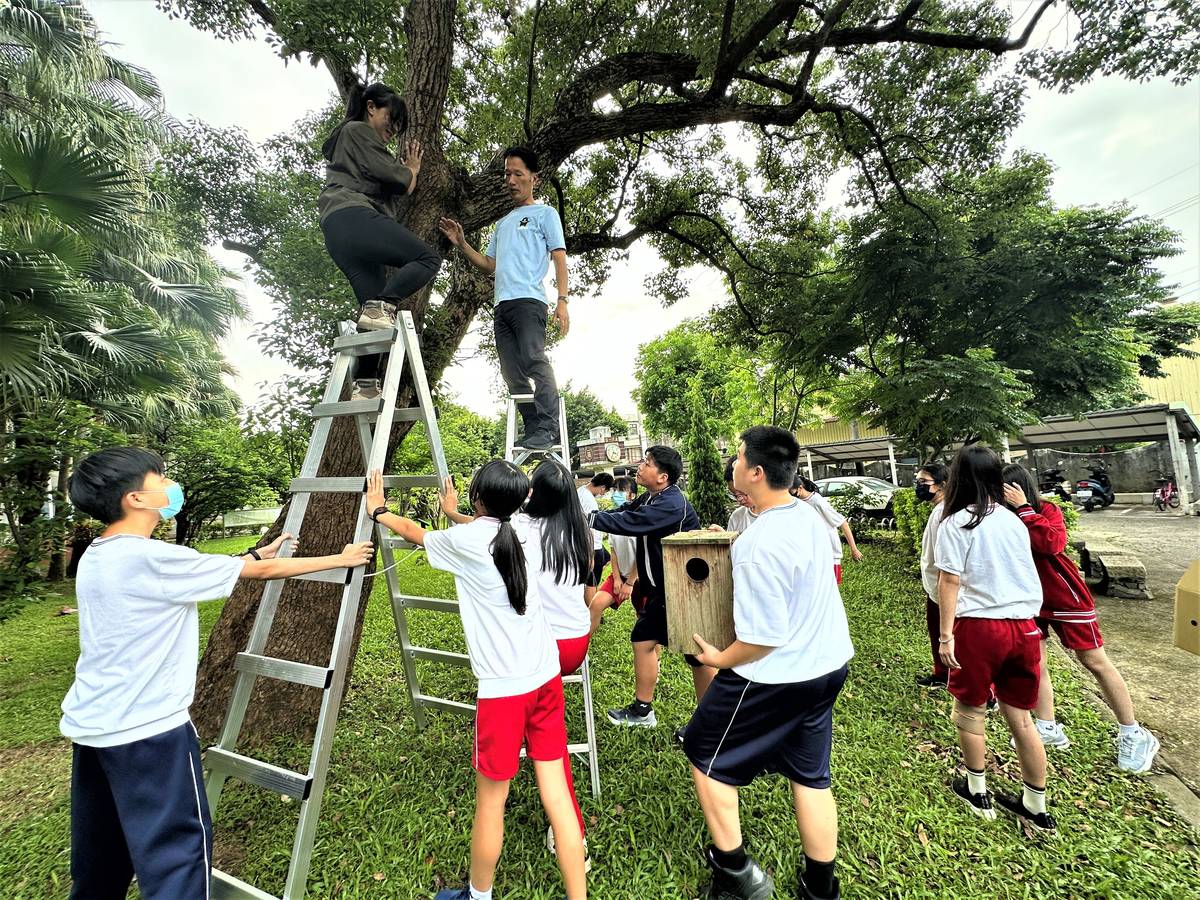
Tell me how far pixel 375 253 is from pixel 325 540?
1.94 metres

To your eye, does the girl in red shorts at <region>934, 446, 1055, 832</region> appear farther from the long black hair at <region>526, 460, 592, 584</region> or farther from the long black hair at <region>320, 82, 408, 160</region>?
the long black hair at <region>320, 82, 408, 160</region>

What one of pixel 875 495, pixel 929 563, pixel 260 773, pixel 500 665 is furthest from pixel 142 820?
pixel 875 495

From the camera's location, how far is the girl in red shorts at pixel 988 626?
104 inches

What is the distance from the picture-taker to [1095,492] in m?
17.5

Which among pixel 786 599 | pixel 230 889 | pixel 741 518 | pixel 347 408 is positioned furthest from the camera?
pixel 741 518

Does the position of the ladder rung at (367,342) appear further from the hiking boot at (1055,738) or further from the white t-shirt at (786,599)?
the hiking boot at (1055,738)

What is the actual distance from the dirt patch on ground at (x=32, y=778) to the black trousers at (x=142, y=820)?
2003 millimetres

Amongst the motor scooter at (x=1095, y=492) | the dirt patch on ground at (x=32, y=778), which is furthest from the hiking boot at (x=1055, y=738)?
the motor scooter at (x=1095, y=492)

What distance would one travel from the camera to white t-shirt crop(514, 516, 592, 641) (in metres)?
2.46

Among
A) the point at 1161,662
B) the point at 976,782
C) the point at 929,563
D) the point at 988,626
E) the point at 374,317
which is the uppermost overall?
the point at 374,317

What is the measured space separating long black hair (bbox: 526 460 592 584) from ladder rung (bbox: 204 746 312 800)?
4.08ft

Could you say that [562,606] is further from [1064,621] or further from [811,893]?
[1064,621]

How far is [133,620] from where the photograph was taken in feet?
5.21

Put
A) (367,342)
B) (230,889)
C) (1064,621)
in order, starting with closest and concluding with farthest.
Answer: (230,889), (367,342), (1064,621)
